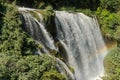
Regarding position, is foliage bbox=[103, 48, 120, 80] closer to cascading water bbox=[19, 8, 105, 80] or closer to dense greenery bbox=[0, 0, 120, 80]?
dense greenery bbox=[0, 0, 120, 80]

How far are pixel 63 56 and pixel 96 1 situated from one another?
12173 millimetres

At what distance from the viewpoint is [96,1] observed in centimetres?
3631

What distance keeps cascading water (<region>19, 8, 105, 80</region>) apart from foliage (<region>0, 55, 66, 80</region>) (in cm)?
256

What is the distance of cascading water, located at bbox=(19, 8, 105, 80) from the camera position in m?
24.0

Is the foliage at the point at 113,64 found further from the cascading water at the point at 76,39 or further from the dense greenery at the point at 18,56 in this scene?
the dense greenery at the point at 18,56

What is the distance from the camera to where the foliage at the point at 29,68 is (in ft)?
61.5

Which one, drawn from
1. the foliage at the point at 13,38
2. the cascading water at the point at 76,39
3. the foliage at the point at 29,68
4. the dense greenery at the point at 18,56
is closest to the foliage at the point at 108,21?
the cascading water at the point at 76,39

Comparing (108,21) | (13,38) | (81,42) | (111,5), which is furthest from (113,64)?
(111,5)

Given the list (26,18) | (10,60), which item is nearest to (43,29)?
(26,18)

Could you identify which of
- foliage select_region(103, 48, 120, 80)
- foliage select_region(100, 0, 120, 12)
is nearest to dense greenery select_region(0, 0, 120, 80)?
foliage select_region(103, 48, 120, 80)

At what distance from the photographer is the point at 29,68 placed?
19516 millimetres

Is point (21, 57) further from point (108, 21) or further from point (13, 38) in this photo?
point (108, 21)

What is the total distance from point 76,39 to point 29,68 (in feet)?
29.9

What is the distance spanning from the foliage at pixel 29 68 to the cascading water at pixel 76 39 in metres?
2.56
